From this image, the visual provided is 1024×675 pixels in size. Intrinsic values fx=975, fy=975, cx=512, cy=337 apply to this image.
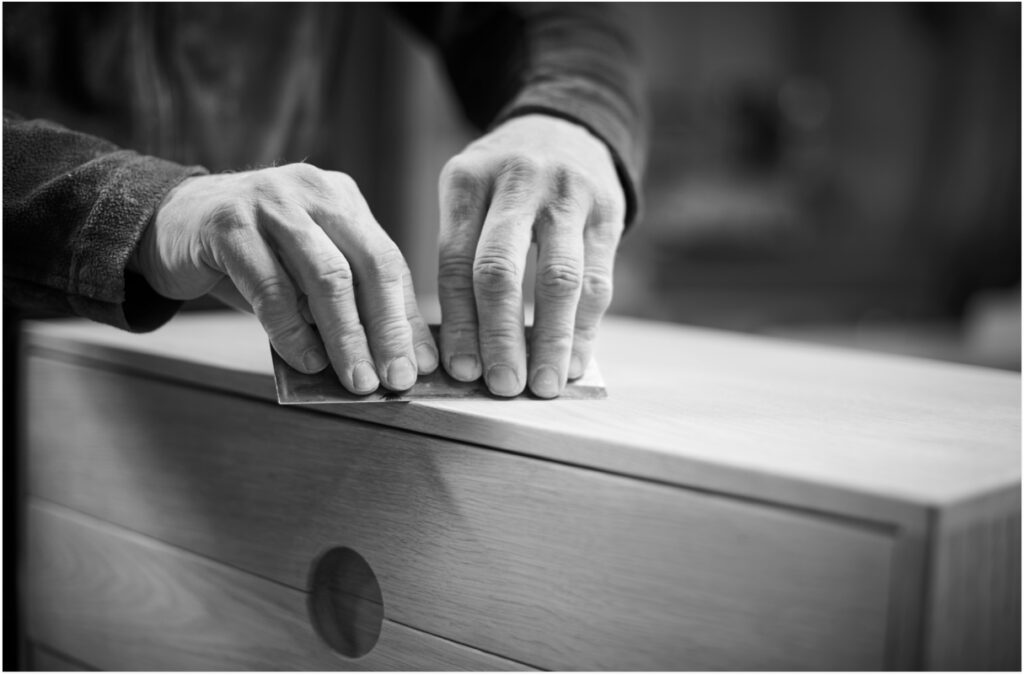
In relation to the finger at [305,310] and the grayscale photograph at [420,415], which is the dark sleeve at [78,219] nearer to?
the grayscale photograph at [420,415]

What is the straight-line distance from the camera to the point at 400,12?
105cm

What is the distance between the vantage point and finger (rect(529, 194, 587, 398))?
588mm

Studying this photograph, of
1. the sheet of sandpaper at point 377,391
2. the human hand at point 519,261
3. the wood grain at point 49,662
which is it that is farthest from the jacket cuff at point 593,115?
the wood grain at point 49,662

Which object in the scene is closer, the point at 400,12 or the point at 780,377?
the point at 780,377

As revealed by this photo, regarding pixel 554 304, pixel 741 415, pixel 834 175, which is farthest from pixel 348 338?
pixel 834 175

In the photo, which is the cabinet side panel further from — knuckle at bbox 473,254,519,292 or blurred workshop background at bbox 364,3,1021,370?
blurred workshop background at bbox 364,3,1021,370

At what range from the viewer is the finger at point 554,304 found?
0.59 m

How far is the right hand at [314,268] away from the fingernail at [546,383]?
0.07m

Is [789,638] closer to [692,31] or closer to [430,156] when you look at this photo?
[430,156]

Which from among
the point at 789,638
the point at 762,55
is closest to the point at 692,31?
the point at 762,55

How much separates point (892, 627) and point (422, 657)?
0.92 feet

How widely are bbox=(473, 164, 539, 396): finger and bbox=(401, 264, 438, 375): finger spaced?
0.10ft

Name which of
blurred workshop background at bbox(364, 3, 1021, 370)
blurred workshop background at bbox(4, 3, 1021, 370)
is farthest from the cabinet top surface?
blurred workshop background at bbox(364, 3, 1021, 370)

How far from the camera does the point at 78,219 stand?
0.64 metres
